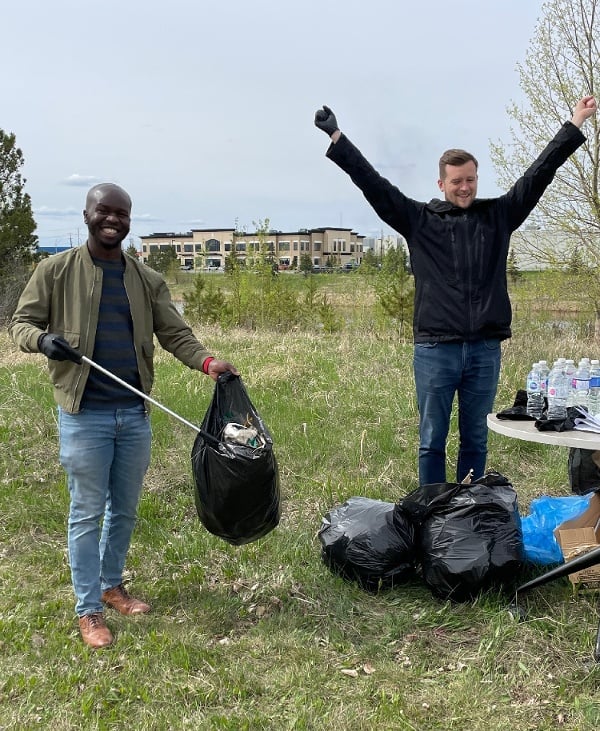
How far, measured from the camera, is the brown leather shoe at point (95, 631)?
2736 mm

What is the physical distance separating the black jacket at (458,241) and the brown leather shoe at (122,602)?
1903 millimetres

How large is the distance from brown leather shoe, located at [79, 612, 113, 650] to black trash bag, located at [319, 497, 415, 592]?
1122 mm

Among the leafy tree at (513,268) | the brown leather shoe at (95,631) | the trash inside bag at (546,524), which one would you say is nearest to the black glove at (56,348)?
the brown leather shoe at (95,631)

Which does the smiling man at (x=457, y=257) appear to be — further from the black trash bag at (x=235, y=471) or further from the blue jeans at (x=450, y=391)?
the black trash bag at (x=235, y=471)

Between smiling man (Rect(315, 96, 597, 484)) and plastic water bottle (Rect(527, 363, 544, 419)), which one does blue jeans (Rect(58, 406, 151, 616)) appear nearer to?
smiling man (Rect(315, 96, 597, 484))

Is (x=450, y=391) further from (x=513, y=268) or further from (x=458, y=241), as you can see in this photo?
(x=513, y=268)

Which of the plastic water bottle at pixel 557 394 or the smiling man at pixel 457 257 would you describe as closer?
the plastic water bottle at pixel 557 394

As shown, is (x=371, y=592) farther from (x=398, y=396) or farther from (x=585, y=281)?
(x=585, y=281)

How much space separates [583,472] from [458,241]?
172 centimetres

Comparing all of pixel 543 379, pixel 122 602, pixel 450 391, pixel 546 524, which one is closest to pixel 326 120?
pixel 450 391

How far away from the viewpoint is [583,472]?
4.04 metres

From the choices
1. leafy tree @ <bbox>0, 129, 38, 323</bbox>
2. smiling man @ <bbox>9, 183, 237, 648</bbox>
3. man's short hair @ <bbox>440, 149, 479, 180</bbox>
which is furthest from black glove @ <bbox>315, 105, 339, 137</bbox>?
leafy tree @ <bbox>0, 129, 38, 323</bbox>

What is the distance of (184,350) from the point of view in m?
3.04

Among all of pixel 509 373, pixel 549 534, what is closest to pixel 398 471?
pixel 549 534
